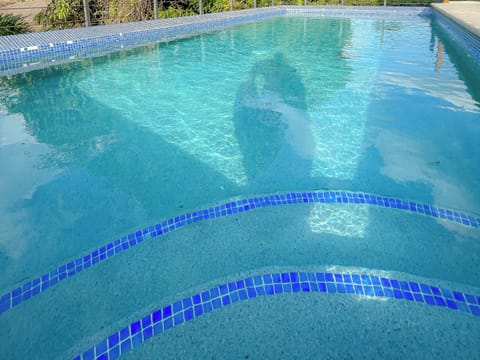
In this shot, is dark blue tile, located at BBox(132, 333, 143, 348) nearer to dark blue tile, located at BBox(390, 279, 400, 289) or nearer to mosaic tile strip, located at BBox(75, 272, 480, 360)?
mosaic tile strip, located at BBox(75, 272, 480, 360)

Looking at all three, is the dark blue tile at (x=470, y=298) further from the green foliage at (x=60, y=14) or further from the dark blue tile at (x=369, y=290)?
the green foliage at (x=60, y=14)

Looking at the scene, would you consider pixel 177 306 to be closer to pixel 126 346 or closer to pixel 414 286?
pixel 126 346

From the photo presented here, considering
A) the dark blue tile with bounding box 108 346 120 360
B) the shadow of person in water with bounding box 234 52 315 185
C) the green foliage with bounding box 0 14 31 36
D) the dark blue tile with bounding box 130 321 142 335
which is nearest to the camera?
the dark blue tile with bounding box 108 346 120 360

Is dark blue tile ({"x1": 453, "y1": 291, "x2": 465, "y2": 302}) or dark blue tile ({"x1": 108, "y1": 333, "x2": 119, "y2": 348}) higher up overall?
dark blue tile ({"x1": 453, "y1": 291, "x2": 465, "y2": 302})

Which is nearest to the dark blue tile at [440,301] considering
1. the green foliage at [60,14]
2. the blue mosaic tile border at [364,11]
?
the green foliage at [60,14]

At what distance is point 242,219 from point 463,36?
6671 mm

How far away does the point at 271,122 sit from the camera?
3.72 metres

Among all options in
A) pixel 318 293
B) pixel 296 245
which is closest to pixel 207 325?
pixel 318 293

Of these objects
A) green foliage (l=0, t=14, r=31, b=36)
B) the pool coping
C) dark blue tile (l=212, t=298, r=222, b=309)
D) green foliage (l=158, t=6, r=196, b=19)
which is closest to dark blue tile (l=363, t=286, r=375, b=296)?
Answer: dark blue tile (l=212, t=298, r=222, b=309)

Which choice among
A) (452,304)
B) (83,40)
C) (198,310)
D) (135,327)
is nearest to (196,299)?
(198,310)

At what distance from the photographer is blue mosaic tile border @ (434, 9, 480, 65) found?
19.0 feet

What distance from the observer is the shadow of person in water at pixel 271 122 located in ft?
10.0

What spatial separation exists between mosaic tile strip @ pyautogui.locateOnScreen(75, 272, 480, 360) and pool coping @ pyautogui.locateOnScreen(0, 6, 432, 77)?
17.8 ft

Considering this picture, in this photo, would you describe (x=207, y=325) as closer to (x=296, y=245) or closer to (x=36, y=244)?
(x=296, y=245)
